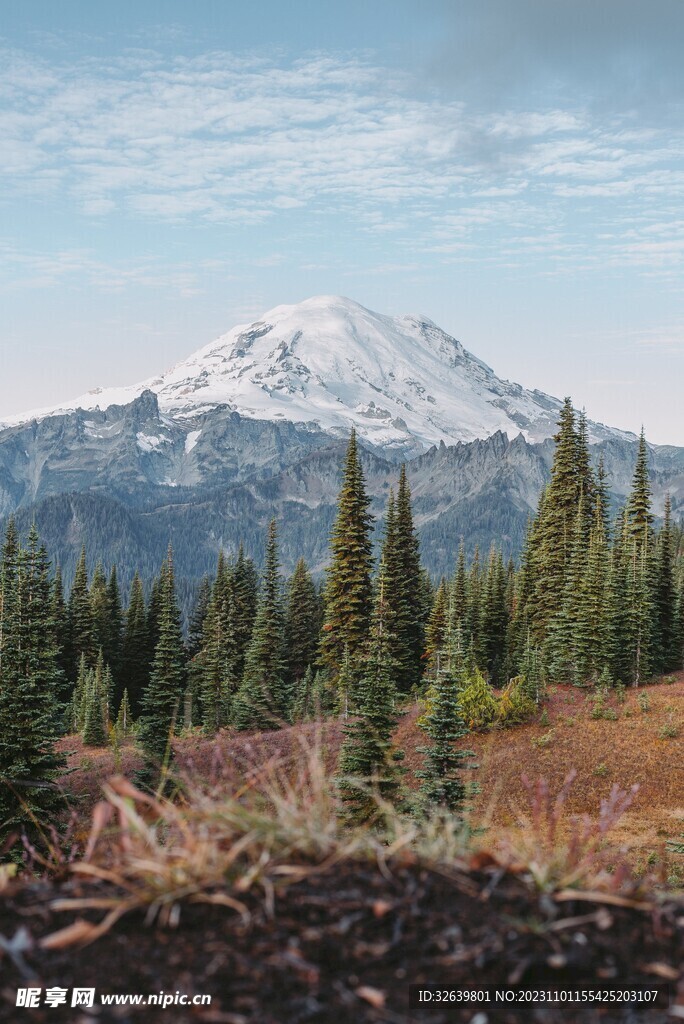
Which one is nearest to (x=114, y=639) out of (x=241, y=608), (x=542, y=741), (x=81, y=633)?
(x=81, y=633)

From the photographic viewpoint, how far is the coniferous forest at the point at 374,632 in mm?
26672

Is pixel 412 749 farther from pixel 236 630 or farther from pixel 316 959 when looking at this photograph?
pixel 316 959

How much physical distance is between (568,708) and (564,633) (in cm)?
857

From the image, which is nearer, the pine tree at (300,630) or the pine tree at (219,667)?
the pine tree at (219,667)

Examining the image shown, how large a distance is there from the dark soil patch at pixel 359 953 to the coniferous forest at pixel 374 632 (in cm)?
1764

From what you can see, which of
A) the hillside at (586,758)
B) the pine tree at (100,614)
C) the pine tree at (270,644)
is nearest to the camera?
the hillside at (586,758)

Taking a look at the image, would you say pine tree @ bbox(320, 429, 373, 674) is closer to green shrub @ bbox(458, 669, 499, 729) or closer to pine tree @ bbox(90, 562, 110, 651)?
green shrub @ bbox(458, 669, 499, 729)

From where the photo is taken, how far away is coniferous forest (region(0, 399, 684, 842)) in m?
26.7

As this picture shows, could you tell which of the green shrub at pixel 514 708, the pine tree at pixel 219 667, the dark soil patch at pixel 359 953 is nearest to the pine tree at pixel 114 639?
the pine tree at pixel 219 667

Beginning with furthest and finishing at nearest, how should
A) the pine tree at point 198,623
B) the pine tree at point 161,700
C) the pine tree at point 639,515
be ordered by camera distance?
the pine tree at point 198,623, the pine tree at point 639,515, the pine tree at point 161,700

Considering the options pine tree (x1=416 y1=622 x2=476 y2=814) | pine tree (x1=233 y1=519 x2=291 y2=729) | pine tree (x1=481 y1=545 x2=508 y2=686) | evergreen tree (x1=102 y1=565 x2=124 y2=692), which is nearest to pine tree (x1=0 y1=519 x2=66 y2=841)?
pine tree (x1=416 y1=622 x2=476 y2=814)

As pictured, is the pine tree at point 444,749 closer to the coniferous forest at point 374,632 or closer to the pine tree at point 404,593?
the coniferous forest at point 374,632

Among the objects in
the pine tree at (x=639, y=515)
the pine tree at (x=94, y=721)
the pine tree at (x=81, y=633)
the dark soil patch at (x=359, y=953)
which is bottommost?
the pine tree at (x=94, y=721)

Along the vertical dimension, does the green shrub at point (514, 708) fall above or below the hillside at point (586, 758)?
above
